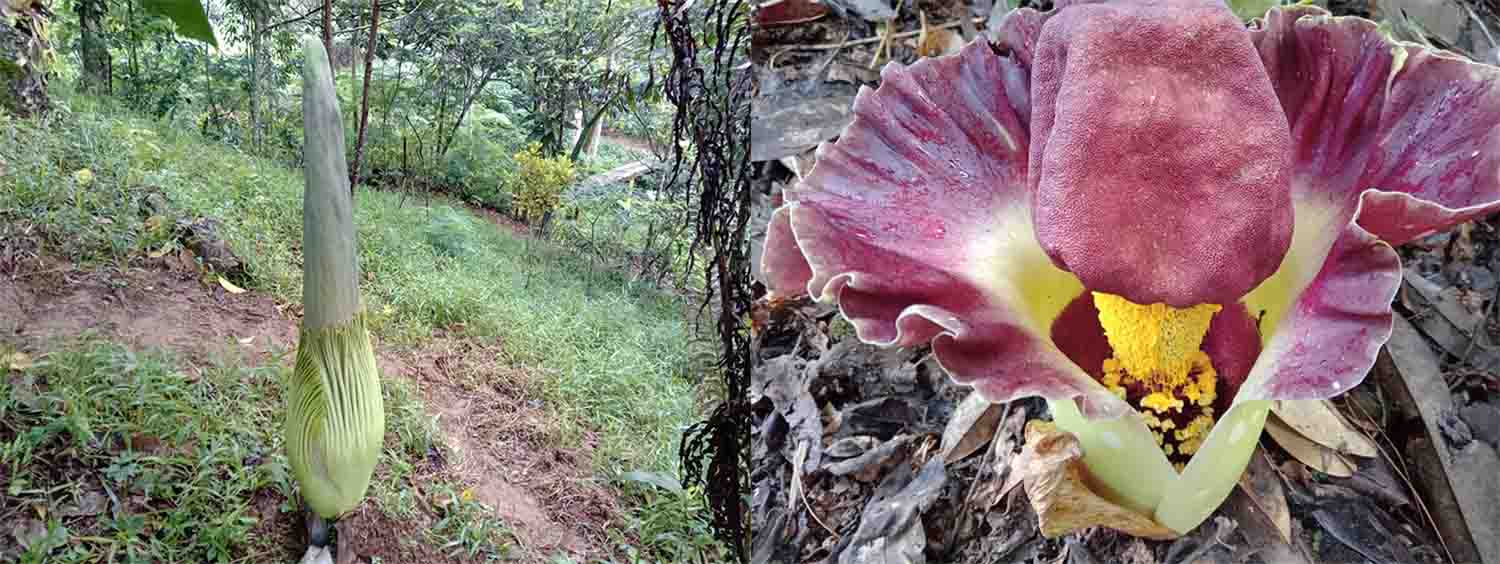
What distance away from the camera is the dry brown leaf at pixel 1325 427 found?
0.37 m

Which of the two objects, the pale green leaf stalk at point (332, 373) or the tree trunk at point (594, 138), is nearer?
the pale green leaf stalk at point (332, 373)

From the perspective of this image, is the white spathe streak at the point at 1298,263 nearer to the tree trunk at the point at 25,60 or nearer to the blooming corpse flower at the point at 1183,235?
the blooming corpse flower at the point at 1183,235

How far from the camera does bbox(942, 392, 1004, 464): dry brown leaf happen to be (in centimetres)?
47

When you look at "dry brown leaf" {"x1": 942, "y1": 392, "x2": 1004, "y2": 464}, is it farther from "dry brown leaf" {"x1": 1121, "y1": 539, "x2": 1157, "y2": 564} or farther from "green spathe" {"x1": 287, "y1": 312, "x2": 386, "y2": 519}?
"green spathe" {"x1": 287, "y1": 312, "x2": 386, "y2": 519}

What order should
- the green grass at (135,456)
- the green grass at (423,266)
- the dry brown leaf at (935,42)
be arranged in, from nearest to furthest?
the dry brown leaf at (935,42)
the green grass at (135,456)
the green grass at (423,266)

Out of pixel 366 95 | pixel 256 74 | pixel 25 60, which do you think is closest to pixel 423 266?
pixel 366 95

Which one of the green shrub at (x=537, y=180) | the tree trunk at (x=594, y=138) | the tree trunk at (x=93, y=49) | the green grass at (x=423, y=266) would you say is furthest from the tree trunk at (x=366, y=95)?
the tree trunk at (x=93, y=49)

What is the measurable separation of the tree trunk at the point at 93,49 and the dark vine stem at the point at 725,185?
126 cm

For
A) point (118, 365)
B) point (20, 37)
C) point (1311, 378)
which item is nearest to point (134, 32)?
point (20, 37)

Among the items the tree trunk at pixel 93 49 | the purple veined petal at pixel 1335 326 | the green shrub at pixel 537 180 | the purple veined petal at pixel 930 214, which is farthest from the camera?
the tree trunk at pixel 93 49

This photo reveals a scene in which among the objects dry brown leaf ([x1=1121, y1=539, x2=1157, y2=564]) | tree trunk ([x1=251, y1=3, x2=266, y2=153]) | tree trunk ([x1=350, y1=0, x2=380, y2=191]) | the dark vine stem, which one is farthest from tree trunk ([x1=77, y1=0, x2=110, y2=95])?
dry brown leaf ([x1=1121, y1=539, x2=1157, y2=564])

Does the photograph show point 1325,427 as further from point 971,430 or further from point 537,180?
point 537,180

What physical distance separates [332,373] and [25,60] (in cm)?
86

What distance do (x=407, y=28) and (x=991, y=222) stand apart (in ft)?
3.83
